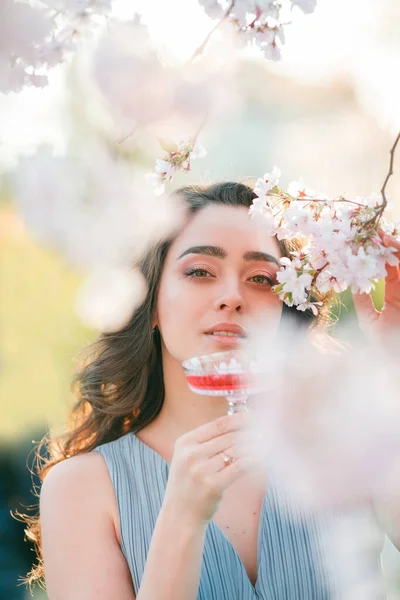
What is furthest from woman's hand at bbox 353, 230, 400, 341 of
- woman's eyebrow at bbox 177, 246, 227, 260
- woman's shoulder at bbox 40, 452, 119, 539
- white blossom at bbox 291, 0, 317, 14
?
woman's shoulder at bbox 40, 452, 119, 539

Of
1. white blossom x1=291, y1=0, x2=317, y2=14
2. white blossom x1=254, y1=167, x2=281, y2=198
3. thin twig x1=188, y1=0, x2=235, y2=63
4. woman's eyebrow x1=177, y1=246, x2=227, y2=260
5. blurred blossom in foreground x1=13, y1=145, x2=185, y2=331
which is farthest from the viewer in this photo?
blurred blossom in foreground x1=13, y1=145, x2=185, y2=331

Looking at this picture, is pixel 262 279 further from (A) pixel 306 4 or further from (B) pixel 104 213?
(B) pixel 104 213

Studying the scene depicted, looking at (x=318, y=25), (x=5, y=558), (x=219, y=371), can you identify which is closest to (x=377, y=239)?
(x=219, y=371)

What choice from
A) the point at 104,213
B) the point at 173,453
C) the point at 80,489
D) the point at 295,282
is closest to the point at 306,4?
the point at 295,282

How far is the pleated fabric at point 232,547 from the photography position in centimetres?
157

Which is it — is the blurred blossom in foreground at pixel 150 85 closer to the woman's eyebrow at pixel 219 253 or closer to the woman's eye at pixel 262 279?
the woman's eyebrow at pixel 219 253

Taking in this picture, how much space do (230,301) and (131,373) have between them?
514mm

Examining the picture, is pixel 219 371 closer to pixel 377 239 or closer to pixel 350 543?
pixel 377 239

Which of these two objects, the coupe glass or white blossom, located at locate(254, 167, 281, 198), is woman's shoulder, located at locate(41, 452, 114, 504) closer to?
the coupe glass

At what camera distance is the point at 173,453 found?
1.62m

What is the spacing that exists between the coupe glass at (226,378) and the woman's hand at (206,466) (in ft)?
0.28

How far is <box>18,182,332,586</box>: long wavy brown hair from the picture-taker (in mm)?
1847

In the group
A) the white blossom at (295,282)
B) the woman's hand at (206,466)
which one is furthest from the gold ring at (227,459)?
the white blossom at (295,282)

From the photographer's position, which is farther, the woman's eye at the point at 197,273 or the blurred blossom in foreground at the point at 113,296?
the blurred blossom in foreground at the point at 113,296
